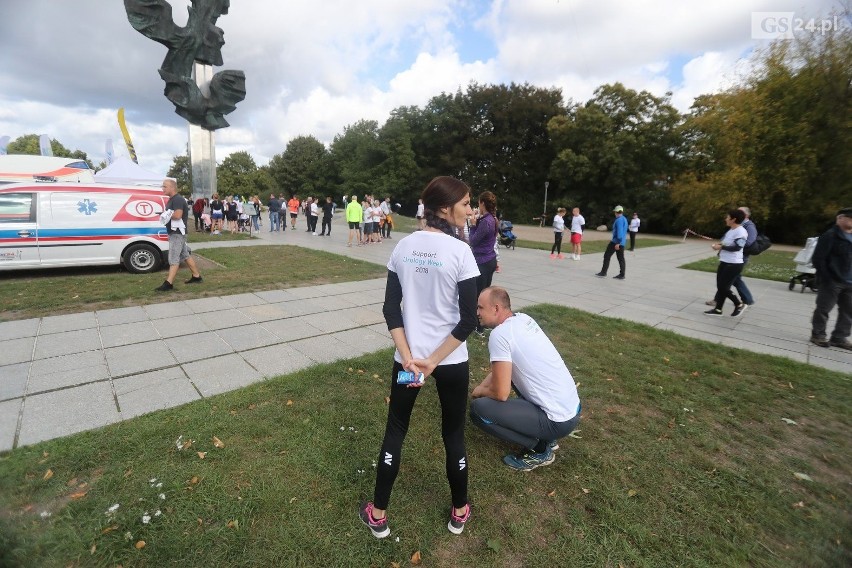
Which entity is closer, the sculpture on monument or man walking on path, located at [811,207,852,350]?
man walking on path, located at [811,207,852,350]

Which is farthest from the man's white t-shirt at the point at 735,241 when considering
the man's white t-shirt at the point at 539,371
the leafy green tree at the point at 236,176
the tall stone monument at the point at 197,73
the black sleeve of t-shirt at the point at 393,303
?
the leafy green tree at the point at 236,176

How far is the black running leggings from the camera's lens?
81.0 inches

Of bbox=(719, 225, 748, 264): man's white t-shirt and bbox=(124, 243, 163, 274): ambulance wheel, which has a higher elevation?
bbox=(719, 225, 748, 264): man's white t-shirt

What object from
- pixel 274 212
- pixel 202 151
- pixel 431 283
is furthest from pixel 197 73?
pixel 431 283

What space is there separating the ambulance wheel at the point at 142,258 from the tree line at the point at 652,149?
3181 cm

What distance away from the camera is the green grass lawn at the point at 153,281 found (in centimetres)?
628

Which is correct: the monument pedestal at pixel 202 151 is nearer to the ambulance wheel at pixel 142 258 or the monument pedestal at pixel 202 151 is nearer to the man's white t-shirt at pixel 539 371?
the ambulance wheel at pixel 142 258

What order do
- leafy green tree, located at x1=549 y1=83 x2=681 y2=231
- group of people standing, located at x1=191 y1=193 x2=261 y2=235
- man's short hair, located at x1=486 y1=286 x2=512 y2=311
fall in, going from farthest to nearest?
leafy green tree, located at x1=549 y1=83 x2=681 y2=231 → group of people standing, located at x1=191 y1=193 x2=261 y2=235 → man's short hair, located at x1=486 y1=286 x2=512 y2=311

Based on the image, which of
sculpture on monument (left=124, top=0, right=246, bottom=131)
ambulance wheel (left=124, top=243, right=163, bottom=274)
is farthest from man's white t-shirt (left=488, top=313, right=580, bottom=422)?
sculpture on monument (left=124, top=0, right=246, bottom=131)

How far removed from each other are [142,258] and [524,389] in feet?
30.5

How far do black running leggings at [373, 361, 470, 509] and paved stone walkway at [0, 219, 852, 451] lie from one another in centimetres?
233

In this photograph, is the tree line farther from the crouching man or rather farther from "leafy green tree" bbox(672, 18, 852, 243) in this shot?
the crouching man

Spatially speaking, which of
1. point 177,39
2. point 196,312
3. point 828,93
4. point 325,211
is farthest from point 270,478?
point 828,93

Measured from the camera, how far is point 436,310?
6.57ft
